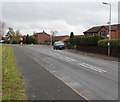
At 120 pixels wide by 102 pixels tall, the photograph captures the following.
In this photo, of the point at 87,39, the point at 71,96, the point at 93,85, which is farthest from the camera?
the point at 87,39

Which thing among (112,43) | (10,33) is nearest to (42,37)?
(10,33)

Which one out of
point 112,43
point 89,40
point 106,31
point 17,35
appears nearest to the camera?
point 112,43

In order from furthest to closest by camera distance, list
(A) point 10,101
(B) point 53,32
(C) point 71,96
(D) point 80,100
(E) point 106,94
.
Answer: (B) point 53,32 < (E) point 106,94 < (C) point 71,96 < (D) point 80,100 < (A) point 10,101

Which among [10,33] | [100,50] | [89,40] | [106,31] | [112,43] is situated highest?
[10,33]

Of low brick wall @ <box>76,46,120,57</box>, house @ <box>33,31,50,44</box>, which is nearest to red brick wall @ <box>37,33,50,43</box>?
house @ <box>33,31,50,44</box>

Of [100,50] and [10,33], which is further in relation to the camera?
[10,33]

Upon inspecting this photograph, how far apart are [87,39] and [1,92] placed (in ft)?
90.8

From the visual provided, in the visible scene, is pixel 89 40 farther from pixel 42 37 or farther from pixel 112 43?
pixel 42 37

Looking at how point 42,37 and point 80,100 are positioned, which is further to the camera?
point 42,37

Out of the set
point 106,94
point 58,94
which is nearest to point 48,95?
point 58,94

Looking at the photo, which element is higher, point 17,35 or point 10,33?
point 10,33

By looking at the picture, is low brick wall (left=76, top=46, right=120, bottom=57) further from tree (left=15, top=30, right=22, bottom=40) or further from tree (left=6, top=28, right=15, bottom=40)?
tree (left=6, top=28, right=15, bottom=40)

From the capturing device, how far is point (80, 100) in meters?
5.61

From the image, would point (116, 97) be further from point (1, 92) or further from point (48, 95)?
point (1, 92)
